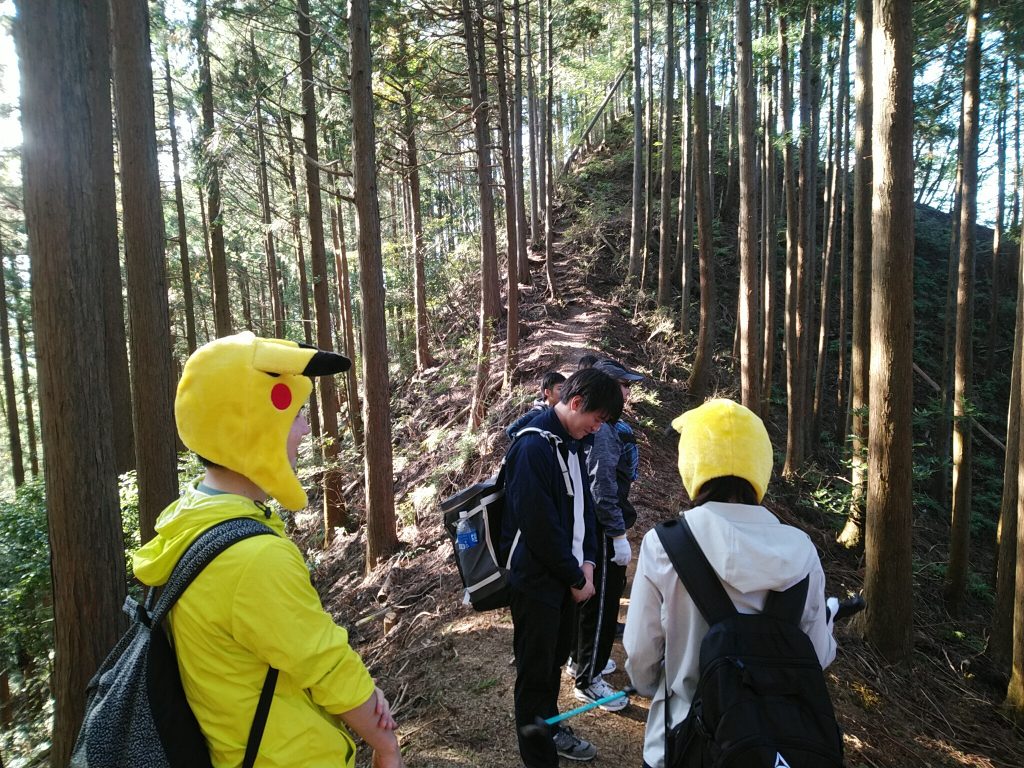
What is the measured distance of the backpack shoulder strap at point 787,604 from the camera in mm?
1662

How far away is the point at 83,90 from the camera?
10.8 feet

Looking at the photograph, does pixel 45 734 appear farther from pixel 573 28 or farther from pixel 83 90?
pixel 573 28

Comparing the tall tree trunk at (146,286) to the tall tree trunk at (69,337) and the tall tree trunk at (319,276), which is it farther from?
the tall tree trunk at (319,276)

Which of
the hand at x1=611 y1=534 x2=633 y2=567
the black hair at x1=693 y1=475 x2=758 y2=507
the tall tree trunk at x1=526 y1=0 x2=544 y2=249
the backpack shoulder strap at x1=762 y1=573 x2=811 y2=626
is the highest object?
the tall tree trunk at x1=526 y1=0 x2=544 y2=249

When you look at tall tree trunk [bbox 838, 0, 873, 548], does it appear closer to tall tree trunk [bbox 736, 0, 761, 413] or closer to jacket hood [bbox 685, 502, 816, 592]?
tall tree trunk [bbox 736, 0, 761, 413]

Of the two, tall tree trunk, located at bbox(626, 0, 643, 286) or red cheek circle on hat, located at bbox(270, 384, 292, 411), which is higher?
tall tree trunk, located at bbox(626, 0, 643, 286)

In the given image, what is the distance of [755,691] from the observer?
1540 mm

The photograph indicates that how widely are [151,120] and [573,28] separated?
11.7 metres

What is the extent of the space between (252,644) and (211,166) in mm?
12302

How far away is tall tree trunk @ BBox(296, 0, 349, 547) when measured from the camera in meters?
10.9

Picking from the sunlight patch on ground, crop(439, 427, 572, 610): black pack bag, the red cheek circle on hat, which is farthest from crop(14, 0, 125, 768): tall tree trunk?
the sunlight patch on ground

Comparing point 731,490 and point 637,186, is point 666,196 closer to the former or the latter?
point 637,186

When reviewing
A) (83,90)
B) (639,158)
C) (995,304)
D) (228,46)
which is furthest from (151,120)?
(995,304)

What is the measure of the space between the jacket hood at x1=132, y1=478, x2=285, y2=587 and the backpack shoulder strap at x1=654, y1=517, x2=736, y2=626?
117 centimetres
